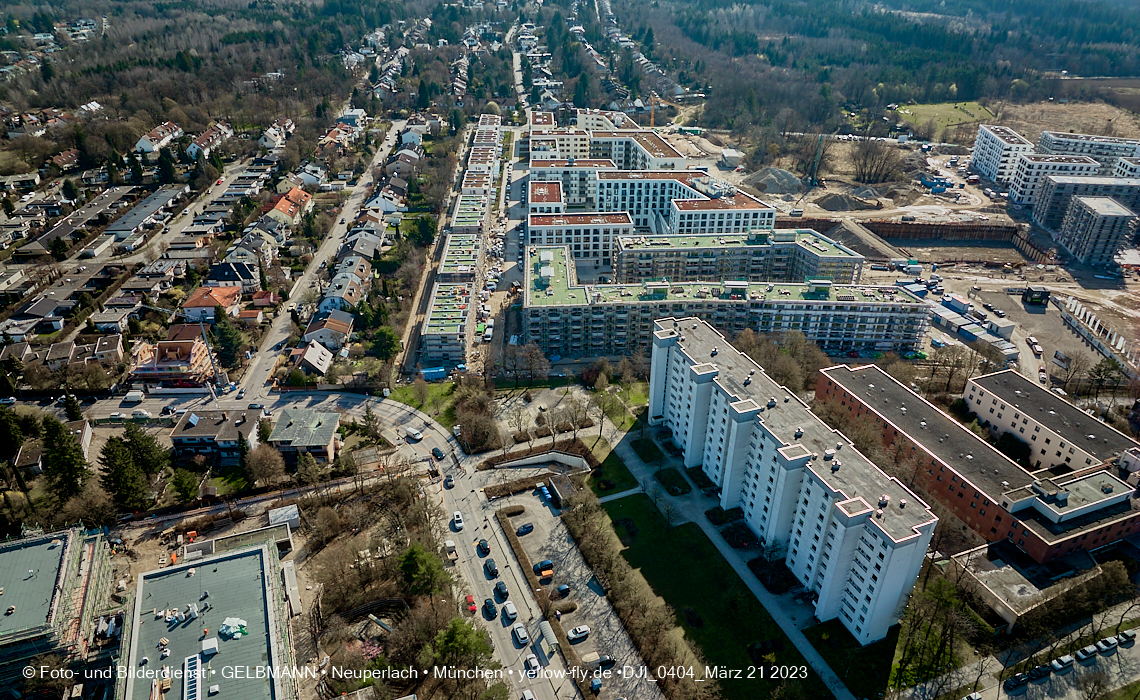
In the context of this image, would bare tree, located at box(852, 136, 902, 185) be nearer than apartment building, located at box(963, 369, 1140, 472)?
No

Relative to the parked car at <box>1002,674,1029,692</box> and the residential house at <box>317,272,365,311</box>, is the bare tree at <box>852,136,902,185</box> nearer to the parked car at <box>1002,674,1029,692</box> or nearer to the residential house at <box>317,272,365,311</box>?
the residential house at <box>317,272,365,311</box>

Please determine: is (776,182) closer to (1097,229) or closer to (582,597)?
(1097,229)

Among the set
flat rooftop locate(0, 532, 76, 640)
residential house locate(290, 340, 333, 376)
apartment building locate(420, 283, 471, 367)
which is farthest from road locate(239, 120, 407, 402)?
flat rooftop locate(0, 532, 76, 640)

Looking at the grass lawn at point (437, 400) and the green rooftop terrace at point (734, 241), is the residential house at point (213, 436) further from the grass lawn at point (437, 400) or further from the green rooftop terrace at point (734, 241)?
the green rooftop terrace at point (734, 241)

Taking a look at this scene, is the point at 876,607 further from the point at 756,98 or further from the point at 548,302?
the point at 756,98

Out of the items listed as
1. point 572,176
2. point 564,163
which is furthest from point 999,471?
point 564,163

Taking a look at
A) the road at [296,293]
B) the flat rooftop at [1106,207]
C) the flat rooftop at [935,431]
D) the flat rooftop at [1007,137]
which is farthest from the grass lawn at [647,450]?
the flat rooftop at [1007,137]
